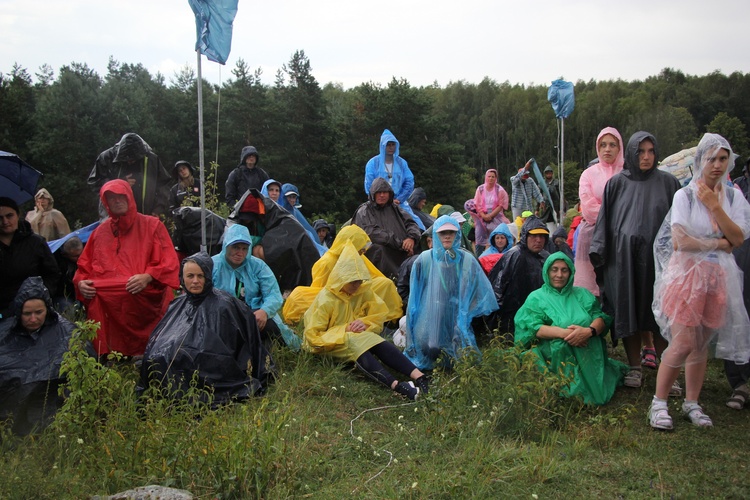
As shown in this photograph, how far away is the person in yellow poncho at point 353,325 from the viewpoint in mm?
5355

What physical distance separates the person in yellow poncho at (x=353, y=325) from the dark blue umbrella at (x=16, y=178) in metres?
2.83

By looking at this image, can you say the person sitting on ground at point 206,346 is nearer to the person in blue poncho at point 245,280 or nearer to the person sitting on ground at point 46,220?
the person in blue poncho at point 245,280

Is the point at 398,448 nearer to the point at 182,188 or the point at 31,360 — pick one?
the point at 31,360

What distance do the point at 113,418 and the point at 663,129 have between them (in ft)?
132

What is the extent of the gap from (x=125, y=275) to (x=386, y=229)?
3.10 metres

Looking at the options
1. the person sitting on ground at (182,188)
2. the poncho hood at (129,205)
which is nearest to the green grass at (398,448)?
the poncho hood at (129,205)

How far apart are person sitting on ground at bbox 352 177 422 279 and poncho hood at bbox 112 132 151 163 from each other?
2.45 metres

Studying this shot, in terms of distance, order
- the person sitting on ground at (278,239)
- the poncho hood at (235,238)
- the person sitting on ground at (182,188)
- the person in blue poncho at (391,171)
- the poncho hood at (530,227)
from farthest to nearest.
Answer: the person in blue poncho at (391,171) < the person sitting on ground at (182,188) < the person sitting on ground at (278,239) < the poncho hood at (530,227) < the poncho hood at (235,238)

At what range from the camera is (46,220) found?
8.90m

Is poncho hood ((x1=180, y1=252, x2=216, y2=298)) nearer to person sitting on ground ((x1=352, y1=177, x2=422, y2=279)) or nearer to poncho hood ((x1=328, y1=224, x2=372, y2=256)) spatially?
poncho hood ((x1=328, y1=224, x2=372, y2=256))

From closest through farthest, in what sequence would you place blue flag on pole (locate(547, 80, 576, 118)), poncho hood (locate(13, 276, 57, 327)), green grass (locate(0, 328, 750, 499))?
1. green grass (locate(0, 328, 750, 499))
2. poncho hood (locate(13, 276, 57, 327))
3. blue flag on pole (locate(547, 80, 576, 118))

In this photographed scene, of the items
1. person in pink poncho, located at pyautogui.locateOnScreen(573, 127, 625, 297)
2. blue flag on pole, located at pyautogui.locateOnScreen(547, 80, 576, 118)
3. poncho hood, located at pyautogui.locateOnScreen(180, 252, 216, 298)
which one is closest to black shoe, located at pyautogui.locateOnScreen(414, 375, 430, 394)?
person in pink poncho, located at pyautogui.locateOnScreen(573, 127, 625, 297)

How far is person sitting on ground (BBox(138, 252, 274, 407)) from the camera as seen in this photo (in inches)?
188

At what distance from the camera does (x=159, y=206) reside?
7652 mm
